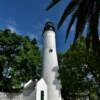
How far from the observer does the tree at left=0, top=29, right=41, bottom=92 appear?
45.8 metres

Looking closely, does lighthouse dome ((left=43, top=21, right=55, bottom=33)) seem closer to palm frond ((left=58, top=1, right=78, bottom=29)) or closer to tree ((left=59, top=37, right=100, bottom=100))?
tree ((left=59, top=37, right=100, bottom=100))

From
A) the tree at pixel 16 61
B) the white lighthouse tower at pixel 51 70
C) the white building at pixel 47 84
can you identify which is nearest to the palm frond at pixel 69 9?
the white building at pixel 47 84

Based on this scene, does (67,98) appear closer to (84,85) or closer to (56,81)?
(56,81)

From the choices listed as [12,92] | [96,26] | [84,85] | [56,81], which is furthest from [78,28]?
[12,92]

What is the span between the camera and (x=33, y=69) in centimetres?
4709

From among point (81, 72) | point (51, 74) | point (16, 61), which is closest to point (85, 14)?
point (81, 72)

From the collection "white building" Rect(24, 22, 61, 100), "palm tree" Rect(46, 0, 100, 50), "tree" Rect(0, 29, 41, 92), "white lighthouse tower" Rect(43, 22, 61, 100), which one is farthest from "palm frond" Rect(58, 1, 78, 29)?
"tree" Rect(0, 29, 41, 92)

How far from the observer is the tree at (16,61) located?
4578 cm

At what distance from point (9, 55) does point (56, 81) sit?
9380 millimetres

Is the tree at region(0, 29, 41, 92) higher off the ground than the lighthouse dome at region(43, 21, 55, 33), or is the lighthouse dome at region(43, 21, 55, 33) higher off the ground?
the lighthouse dome at region(43, 21, 55, 33)

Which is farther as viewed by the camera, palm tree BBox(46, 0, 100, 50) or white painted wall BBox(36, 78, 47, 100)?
white painted wall BBox(36, 78, 47, 100)

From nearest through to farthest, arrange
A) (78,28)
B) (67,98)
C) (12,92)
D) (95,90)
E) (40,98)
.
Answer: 1. (78,28)
2. (95,90)
3. (40,98)
4. (12,92)
5. (67,98)

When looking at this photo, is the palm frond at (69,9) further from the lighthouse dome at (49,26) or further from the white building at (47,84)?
the lighthouse dome at (49,26)

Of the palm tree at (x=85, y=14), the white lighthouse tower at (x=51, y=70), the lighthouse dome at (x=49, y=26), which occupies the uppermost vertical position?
the lighthouse dome at (x=49, y=26)
